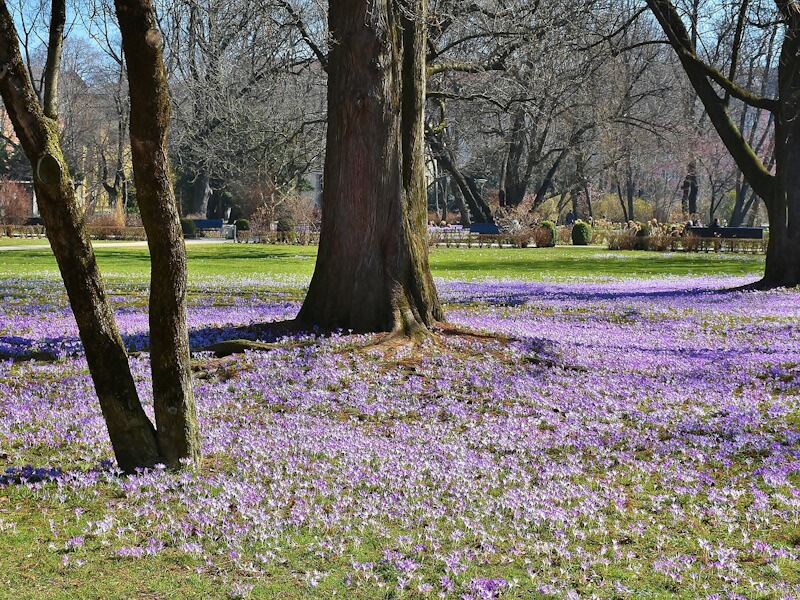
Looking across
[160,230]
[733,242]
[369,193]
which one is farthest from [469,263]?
[160,230]

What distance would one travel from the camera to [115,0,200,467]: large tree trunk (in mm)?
4809

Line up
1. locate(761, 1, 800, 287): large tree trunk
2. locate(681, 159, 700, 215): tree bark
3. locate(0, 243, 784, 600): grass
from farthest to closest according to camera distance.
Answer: locate(681, 159, 700, 215): tree bark, locate(761, 1, 800, 287): large tree trunk, locate(0, 243, 784, 600): grass

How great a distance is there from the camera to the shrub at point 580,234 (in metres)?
45.7

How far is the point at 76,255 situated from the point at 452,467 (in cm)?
278

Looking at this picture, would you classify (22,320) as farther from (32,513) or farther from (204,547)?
(204,547)

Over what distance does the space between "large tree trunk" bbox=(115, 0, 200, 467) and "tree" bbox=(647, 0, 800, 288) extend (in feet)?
50.8

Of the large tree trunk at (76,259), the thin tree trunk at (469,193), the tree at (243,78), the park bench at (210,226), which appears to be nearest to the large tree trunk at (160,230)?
the large tree trunk at (76,259)

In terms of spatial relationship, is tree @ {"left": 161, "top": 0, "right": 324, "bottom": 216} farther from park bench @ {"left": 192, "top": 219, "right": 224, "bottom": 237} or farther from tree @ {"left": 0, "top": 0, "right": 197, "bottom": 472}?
park bench @ {"left": 192, "top": 219, "right": 224, "bottom": 237}

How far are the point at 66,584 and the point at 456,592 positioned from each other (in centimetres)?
173

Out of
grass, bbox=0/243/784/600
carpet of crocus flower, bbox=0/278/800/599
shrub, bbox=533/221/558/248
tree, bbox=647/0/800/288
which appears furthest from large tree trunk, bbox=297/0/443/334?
shrub, bbox=533/221/558/248

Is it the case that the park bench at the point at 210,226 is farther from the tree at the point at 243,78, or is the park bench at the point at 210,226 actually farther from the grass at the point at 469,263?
the grass at the point at 469,263

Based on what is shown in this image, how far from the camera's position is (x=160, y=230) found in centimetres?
506

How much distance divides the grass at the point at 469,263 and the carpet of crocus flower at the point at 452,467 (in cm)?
1320

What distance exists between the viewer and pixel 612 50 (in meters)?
19.2
